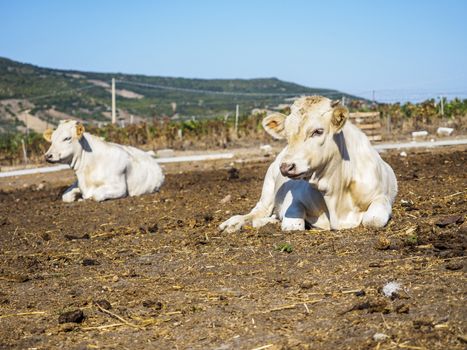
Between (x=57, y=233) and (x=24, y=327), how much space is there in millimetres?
4973

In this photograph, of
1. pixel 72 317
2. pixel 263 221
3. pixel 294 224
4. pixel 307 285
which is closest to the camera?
pixel 72 317

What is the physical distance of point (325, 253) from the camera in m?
6.99

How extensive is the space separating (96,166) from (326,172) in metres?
7.88

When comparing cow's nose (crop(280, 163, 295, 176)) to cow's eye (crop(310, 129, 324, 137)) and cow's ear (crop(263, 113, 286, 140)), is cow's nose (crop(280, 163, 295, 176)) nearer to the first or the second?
cow's eye (crop(310, 129, 324, 137))

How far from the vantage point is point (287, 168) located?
7516 millimetres

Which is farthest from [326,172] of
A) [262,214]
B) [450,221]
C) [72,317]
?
[72,317]

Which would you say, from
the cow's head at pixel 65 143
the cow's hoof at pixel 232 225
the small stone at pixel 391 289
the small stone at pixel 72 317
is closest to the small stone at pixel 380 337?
the small stone at pixel 391 289

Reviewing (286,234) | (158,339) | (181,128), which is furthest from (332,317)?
(181,128)

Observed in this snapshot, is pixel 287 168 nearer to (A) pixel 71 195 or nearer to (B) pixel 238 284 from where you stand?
(B) pixel 238 284

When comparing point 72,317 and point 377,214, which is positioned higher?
point 377,214

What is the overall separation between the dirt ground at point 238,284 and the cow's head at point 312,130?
796 mm

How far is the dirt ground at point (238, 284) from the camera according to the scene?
483cm

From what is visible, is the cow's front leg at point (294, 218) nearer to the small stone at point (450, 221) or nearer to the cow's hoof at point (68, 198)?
the small stone at point (450, 221)

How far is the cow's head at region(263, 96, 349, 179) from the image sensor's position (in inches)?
306
